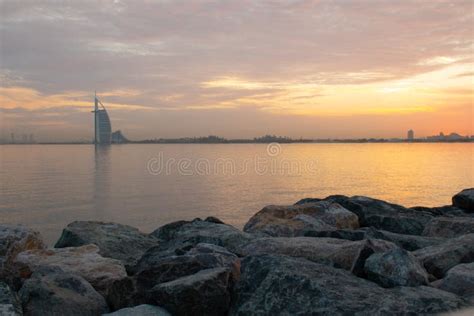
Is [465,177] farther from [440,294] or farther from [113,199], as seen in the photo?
[440,294]

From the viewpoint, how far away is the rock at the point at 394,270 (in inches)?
213

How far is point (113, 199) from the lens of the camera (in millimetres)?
29281

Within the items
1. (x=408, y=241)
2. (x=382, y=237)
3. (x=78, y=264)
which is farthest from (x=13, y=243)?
(x=408, y=241)

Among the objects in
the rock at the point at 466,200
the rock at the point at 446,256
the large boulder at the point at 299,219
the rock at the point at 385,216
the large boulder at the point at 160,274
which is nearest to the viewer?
the large boulder at the point at 160,274

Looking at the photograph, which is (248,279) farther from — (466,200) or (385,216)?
(466,200)

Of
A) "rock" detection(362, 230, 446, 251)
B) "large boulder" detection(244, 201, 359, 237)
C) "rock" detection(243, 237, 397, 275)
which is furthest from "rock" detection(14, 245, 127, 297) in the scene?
"rock" detection(362, 230, 446, 251)

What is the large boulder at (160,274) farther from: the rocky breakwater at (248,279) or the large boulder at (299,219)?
the large boulder at (299,219)

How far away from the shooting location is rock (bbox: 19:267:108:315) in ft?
17.7

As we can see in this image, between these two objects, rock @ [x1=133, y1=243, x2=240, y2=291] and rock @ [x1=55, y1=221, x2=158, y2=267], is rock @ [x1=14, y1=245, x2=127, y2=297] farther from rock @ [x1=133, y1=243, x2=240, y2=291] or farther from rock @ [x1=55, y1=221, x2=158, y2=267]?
rock @ [x1=55, y1=221, x2=158, y2=267]

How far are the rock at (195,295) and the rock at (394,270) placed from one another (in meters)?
1.62

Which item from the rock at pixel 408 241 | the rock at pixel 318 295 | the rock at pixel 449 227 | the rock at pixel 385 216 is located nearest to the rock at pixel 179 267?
the rock at pixel 318 295

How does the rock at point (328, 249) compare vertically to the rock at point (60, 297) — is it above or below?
above

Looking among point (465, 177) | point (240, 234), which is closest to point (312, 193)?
point (465, 177)

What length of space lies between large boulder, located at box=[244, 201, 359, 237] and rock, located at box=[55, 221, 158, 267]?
7.33 feet
